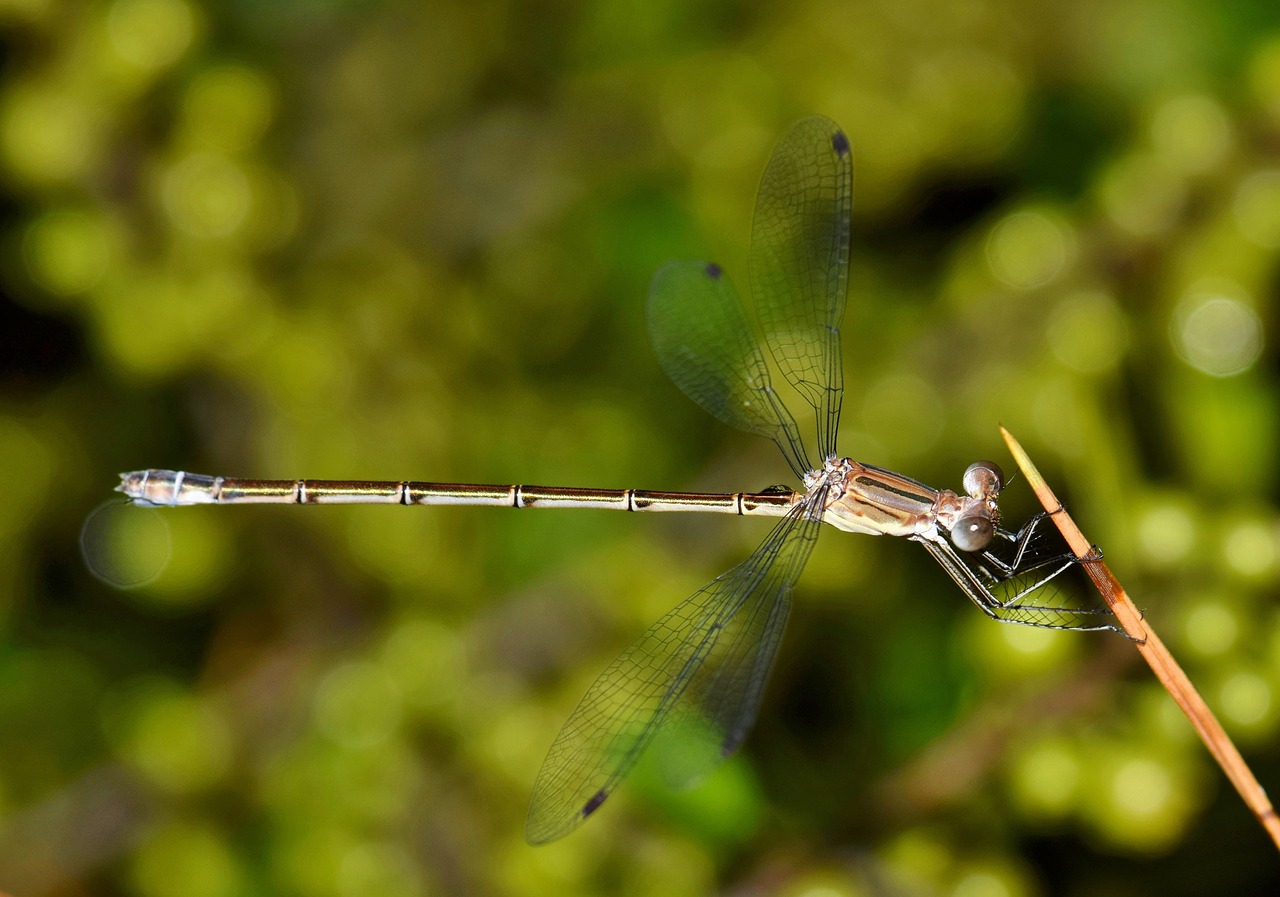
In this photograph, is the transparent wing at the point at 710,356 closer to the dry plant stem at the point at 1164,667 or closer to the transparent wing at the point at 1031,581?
the transparent wing at the point at 1031,581

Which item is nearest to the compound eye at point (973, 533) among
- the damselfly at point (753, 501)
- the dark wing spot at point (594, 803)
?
the damselfly at point (753, 501)

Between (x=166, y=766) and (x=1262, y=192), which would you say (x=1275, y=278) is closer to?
(x=1262, y=192)

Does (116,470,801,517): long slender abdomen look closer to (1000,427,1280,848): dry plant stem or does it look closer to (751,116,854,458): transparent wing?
(751,116,854,458): transparent wing

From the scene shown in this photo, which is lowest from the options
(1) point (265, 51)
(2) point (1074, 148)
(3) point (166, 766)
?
(3) point (166, 766)

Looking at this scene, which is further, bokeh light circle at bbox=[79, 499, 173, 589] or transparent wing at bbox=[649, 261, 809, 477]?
transparent wing at bbox=[649, 261, 809, 477]

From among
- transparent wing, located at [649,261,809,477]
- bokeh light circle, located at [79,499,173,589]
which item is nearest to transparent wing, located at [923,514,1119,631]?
transparent wing, located at [649,261,809,477]

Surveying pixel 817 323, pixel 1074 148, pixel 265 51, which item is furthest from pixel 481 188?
pixel 1074 148
